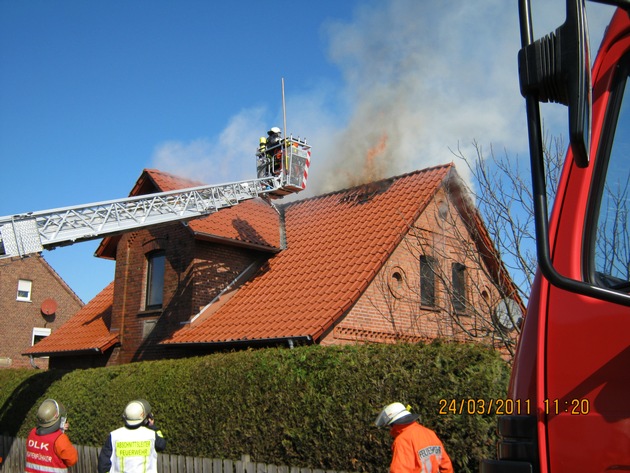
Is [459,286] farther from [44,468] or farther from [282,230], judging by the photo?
[44,468]

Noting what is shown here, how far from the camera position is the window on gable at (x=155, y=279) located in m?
16.2

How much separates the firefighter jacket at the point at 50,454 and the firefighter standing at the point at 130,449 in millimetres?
545

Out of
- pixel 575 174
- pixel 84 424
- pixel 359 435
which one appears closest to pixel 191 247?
pixel 84 424

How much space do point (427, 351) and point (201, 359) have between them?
4696 mm

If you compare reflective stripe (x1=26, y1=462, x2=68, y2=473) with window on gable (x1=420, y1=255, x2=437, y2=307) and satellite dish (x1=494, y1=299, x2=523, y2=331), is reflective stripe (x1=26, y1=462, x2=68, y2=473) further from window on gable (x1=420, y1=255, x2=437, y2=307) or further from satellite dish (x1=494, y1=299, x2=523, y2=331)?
window on gable (x1=420, y1=255, x2=437, y2=307)

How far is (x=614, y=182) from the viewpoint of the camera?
2.20 meters

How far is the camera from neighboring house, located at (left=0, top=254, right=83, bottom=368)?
32.2 metres

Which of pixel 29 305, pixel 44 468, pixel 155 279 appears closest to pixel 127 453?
pixel 44 468

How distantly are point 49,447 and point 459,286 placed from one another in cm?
750

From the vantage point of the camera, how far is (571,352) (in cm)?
204

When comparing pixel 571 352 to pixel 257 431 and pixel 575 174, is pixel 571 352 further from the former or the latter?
pixel 257 431

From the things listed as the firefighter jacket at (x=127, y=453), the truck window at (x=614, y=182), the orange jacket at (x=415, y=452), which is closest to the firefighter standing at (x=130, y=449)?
the firefighter jacket at (x=127, y=453)

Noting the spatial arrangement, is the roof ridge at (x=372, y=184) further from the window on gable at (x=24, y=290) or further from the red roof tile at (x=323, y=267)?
the window on gable at (x=24, y=290)

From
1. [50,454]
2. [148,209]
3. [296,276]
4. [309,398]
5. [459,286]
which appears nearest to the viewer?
[50,454]
